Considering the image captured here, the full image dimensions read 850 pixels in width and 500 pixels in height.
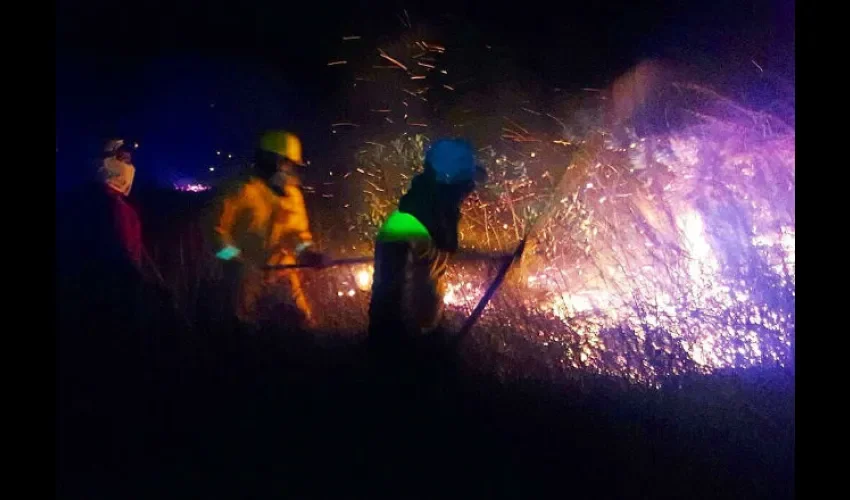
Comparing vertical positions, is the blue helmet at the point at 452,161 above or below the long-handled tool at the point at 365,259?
above

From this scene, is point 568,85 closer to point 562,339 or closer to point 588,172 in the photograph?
point 588,172

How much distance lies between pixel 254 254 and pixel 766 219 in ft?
5.00

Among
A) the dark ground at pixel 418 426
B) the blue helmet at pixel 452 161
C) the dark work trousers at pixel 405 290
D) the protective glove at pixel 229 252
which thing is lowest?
the dark ground at pixel 418 426

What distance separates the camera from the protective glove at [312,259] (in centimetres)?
216

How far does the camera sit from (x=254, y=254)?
2.16 meters

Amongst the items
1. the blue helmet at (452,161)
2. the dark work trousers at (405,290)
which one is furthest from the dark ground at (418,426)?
the blue helmet at (452,161)

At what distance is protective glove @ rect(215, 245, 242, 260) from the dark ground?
0.21 metres

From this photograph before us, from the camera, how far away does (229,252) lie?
2176 millimetres

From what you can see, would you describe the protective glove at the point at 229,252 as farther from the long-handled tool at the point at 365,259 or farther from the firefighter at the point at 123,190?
the firefighter at the point at 123,190

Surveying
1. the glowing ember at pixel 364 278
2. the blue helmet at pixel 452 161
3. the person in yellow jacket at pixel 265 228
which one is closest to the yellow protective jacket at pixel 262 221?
the person in yellow jacket at pixel 265 228

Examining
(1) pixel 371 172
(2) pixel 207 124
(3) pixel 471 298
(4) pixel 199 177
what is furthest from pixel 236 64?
(3) pixel 471 298

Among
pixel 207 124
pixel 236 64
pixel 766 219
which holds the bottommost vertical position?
pixel 766 219

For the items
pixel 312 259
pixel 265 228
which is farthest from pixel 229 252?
pixel 312 259

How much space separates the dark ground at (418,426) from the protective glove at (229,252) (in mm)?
213
